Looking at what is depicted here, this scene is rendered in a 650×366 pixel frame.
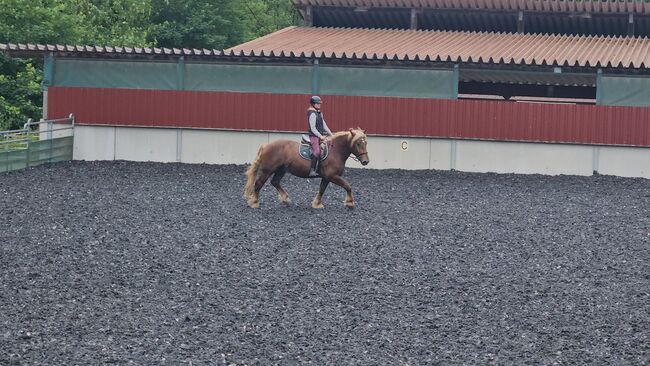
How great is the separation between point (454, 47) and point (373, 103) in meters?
3.84

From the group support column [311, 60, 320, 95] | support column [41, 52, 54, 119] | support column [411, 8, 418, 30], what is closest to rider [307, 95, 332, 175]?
support column [311, 60, 320, 95]

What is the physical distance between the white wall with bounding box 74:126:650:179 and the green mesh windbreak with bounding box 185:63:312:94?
1181 mm

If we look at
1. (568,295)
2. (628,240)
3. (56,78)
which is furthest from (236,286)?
(56,78)

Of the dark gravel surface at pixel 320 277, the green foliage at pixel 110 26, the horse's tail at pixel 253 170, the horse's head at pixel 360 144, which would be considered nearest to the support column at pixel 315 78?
the dark gravel surface at pixel 320 277

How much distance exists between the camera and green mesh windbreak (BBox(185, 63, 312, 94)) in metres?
31.8

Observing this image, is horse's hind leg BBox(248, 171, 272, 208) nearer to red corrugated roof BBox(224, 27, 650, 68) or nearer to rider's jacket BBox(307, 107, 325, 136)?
rider's jacket BBox(307, 107, 325, 136)

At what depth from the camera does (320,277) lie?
15820 millimetres

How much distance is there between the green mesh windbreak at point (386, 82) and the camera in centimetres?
3138

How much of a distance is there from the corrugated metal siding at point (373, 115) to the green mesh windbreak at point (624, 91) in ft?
0.69

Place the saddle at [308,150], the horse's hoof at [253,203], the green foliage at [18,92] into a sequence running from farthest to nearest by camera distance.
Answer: the green foliage at [18,92], the horse's hoof at [253,203], the saddle at [308,150]

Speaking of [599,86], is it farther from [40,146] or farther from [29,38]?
[29,38]

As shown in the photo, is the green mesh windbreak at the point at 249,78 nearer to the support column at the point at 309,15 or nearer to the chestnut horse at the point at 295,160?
the support column at the point at 309,15

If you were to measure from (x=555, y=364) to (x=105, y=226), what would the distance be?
9.91 meters

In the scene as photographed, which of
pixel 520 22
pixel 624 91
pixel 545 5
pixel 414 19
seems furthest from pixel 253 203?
pixel 520 22
